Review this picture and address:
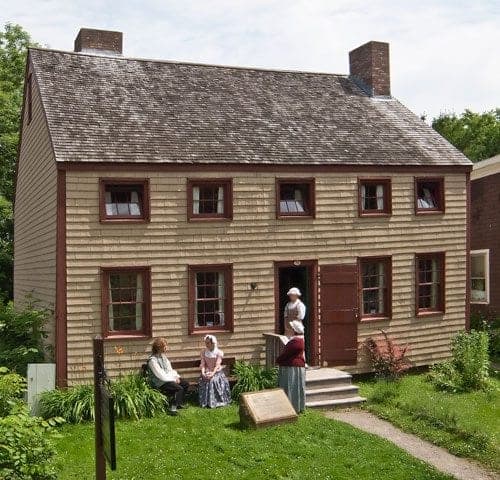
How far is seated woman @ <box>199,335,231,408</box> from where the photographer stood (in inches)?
553

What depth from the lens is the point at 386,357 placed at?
1672 centimetres

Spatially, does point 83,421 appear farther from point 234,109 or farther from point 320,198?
point 234,109

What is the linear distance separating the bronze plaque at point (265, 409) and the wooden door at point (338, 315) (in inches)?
149

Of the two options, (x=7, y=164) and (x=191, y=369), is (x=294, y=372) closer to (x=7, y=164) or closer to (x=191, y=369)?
(x=191, y=369)

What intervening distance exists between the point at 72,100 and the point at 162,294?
5207 millimetres

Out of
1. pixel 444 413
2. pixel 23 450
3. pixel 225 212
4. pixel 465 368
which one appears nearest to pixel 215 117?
pixel 225 212

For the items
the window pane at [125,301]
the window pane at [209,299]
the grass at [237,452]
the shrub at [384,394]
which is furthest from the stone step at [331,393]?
the window pane at [125,301]

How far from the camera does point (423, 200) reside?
18062mm

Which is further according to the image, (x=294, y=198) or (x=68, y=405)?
(x=294, y=198)

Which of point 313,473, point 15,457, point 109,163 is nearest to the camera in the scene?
point 15,457

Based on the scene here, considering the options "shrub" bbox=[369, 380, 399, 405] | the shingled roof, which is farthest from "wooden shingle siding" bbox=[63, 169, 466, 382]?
"shrub" bbox=[369, 380, 399, 405]

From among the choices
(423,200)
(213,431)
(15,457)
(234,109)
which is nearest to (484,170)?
(423,200)

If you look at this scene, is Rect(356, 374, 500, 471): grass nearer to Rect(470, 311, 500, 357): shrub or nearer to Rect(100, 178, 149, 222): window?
Rect(470, 311, 500, 357): shrub

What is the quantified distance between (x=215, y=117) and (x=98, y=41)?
14.4 feet
